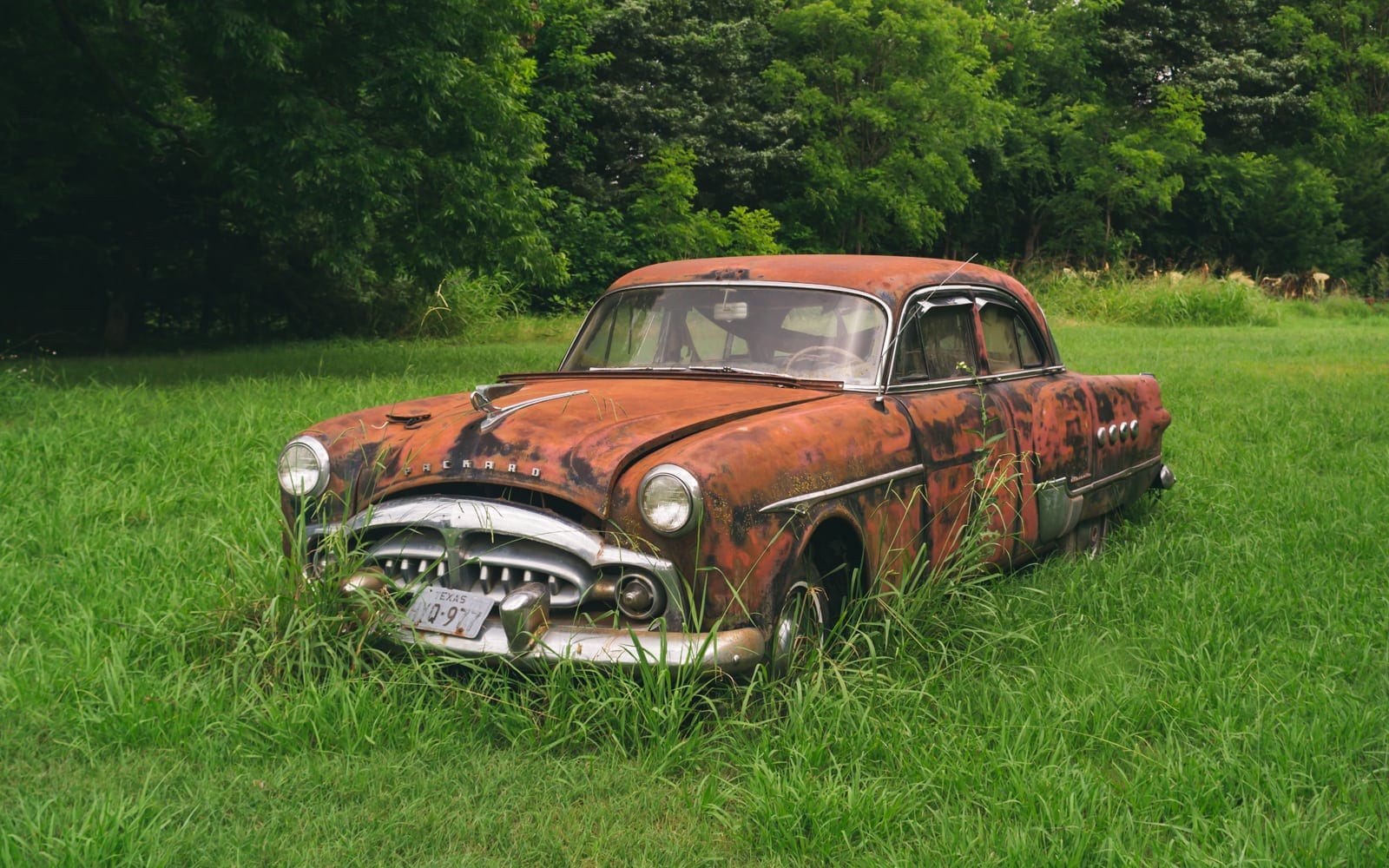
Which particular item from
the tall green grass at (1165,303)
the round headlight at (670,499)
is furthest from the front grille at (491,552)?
the tall green grass at (1165,303)

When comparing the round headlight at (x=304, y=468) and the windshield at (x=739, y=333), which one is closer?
the round headlight at (x=304, y=468)

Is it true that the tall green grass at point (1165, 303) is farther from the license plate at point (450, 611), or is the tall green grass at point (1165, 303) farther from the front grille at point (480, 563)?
the license plate at point (450, 611)

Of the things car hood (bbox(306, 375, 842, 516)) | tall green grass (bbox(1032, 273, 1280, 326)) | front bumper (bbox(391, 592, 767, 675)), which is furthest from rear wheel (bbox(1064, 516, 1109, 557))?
tall green grass (bbox(1032, 273, 1280, 326))

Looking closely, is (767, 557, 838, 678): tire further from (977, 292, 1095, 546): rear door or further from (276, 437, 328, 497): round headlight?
(276, 437, 328, 497): round headlight

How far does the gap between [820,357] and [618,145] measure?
22.3m

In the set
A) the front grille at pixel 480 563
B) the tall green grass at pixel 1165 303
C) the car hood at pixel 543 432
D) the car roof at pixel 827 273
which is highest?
the car roof at pixel 827 273

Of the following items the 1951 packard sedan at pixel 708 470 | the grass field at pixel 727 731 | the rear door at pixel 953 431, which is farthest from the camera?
the rear door at pixel 953 431

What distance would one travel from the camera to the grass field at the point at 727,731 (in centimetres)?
308

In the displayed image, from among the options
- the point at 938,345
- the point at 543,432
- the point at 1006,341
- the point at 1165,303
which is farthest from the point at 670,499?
the point at 1165,303

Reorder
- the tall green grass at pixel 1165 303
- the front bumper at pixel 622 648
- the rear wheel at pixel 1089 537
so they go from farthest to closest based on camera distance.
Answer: the tall green grass at pixel 1165 303
the rear wheel at pixel 1089 537
the front bumper at pixel 622 648

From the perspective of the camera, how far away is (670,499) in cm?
367

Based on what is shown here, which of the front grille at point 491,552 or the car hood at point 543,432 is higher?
the car hood at point 543,432

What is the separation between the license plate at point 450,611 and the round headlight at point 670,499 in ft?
1.90

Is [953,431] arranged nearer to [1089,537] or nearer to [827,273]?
[827,273]
